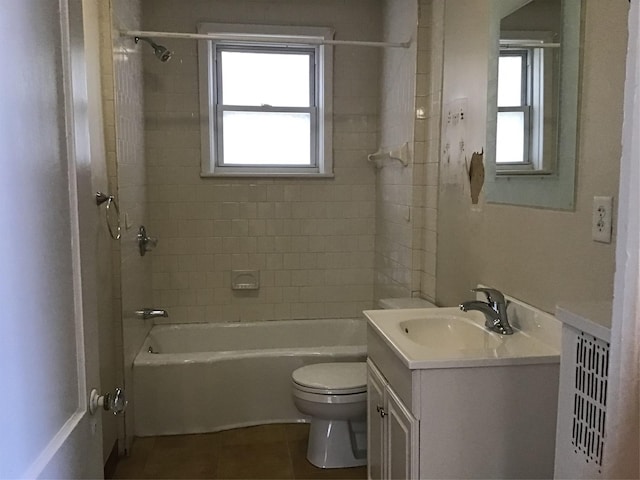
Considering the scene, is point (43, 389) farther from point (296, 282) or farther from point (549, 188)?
point (296, 282)

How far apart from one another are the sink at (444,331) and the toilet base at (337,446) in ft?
2.64

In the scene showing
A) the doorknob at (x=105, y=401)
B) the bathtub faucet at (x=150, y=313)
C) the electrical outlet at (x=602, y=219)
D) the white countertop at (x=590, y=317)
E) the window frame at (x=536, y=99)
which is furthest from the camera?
the bathtub faucet at (x=150, y=313)

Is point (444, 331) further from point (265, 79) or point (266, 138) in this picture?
point (265, 79)

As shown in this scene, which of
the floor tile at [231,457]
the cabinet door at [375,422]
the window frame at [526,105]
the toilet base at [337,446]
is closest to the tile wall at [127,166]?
the floor tile at [231,457]

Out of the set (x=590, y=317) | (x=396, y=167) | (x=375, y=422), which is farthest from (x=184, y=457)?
(x=590, y=317)

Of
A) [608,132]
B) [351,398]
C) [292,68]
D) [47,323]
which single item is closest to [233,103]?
[292,68]

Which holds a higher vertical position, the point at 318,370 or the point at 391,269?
the point at 391,269

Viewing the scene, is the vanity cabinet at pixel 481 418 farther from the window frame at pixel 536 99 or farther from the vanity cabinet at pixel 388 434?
the window frame at pixel 536 99

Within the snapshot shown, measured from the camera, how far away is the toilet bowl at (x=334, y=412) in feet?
9.16

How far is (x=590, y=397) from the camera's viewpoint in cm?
118

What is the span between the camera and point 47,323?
3.36 ft

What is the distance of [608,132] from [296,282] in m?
2.64

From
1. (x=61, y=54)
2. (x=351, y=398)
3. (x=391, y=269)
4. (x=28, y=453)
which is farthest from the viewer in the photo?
(x=391, y=269)

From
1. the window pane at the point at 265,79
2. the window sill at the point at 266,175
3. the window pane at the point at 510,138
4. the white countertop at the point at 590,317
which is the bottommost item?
the white countertop at the point at 590,317
